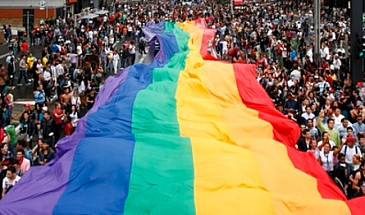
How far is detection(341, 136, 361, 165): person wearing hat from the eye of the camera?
42.7 feet

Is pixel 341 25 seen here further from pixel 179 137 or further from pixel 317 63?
pixel 179 137

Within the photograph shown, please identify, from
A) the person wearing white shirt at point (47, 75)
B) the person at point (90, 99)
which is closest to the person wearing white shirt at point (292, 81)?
the person at point (90, 99)

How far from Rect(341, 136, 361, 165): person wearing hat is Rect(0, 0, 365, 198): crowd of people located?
0.8 inches

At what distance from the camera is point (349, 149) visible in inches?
516

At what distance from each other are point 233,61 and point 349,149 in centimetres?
1322

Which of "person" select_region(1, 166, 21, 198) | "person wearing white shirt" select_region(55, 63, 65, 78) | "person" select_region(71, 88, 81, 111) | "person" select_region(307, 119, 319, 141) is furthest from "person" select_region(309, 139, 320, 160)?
"person wearing white shirt" select_region(55, 63, 65, 78)

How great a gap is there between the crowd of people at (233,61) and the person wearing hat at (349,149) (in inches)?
0.8

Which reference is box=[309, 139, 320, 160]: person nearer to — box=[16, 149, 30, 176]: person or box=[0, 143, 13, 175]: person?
box=[16, 149, 30, 176]: person

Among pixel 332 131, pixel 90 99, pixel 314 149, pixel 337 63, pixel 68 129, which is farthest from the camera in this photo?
pixel 337 63

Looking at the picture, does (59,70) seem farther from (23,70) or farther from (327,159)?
(327,159)

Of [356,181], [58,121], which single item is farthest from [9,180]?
[356,181]

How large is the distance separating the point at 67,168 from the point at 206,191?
2236 millimetres

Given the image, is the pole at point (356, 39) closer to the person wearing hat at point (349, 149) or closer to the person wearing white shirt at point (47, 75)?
the person wearing hat at point (349, 149)

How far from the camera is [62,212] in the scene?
9203 mm
